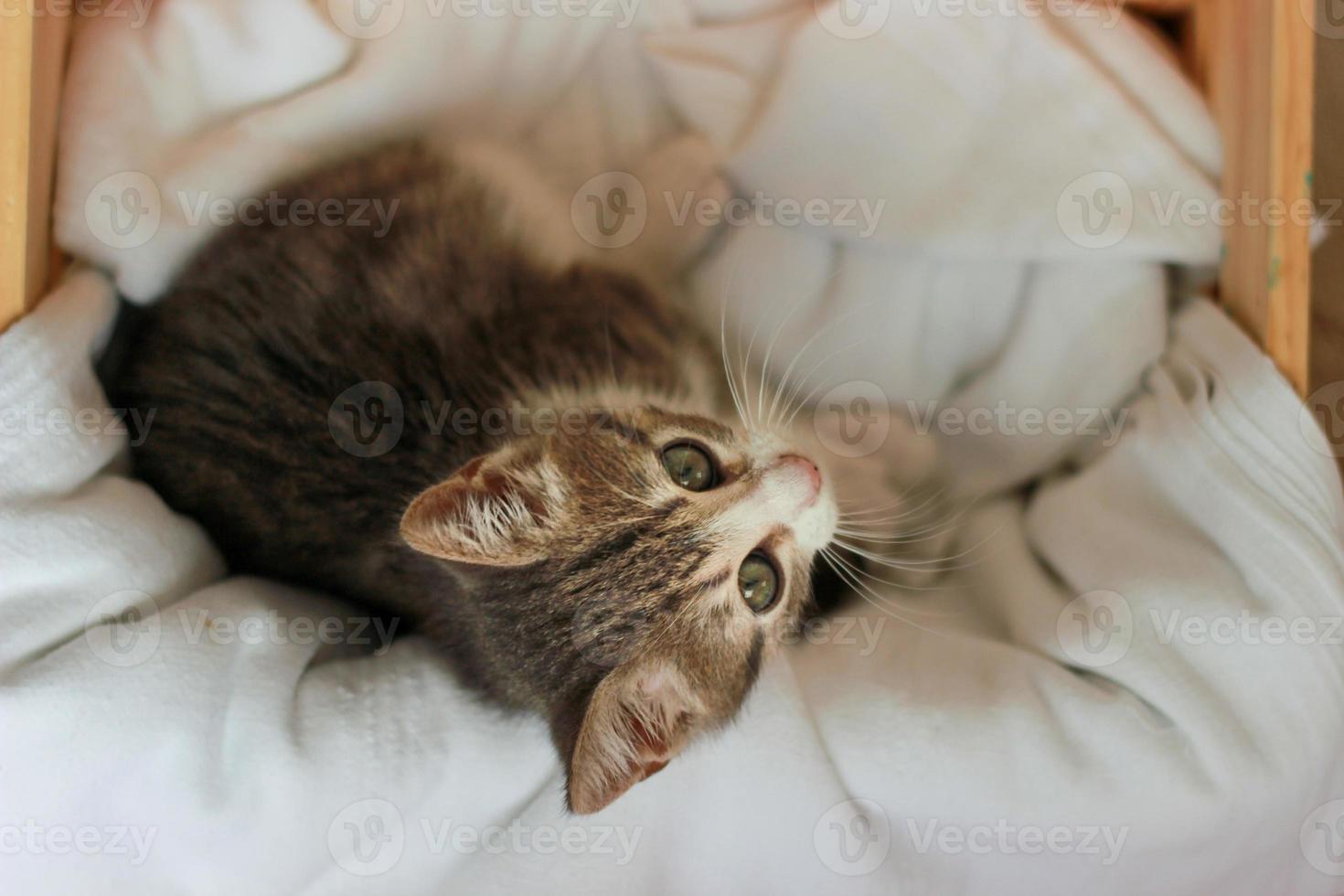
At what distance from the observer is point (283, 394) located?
147cm

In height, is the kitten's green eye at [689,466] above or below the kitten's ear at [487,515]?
below

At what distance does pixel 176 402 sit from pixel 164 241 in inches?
12.5

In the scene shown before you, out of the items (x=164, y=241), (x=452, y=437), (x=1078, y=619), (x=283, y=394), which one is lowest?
(x=1078, y=619)

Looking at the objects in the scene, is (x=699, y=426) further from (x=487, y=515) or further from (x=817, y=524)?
(x=487, y=515)

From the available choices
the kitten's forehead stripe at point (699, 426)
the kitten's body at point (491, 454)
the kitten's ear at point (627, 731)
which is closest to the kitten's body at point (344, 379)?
the kitten's body at point (491, 454)

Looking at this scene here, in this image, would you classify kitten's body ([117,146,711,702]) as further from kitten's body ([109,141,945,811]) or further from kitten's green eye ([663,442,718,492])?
kitten's green eye ([663,442,718,492])

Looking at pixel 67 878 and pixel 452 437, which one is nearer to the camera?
pixel 67 878

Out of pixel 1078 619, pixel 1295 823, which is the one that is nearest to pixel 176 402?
pixel 1078 619

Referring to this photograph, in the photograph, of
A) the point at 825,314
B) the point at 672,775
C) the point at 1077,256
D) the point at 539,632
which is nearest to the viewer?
the point at 539,632

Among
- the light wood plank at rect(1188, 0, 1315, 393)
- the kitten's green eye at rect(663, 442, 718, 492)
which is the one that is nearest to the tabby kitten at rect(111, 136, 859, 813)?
the kitten's green eye at rect(663, 442, 718, 492)

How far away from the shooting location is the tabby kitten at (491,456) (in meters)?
1.25

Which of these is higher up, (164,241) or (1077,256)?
(164,241)

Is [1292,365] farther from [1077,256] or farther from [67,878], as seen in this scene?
[67,878]

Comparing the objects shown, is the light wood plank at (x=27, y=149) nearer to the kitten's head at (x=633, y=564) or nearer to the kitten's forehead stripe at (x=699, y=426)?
the kitten's head at (x=633, y=564)
